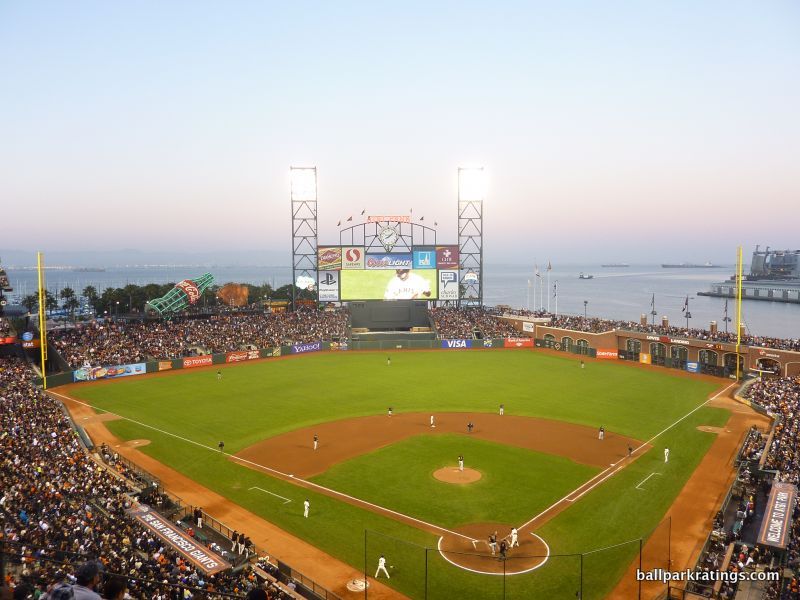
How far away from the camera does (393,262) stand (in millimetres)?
76625

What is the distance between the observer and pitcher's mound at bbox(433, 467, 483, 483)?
2862 centimetres

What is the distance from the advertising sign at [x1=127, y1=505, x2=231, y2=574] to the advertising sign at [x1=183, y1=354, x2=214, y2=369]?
3853cm

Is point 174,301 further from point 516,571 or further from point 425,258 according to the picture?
point 516,571

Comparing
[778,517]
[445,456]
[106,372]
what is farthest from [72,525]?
[106,372]

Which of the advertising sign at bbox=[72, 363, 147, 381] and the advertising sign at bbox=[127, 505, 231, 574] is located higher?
the advertising sign at bbox=[127, 505, 231, 574]

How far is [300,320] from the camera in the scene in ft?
254

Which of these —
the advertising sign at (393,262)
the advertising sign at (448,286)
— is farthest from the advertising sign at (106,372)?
the advertising sign at (448,286)

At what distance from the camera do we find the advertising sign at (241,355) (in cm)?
6312

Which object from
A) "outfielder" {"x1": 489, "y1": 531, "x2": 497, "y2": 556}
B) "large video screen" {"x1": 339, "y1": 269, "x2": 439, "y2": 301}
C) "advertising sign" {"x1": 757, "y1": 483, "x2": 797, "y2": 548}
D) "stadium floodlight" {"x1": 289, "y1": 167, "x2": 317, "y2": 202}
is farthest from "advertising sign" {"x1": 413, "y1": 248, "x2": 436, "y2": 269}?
"outfielder" {"x1": 489, "y1": 531, "x2": 497, "y2": 556}

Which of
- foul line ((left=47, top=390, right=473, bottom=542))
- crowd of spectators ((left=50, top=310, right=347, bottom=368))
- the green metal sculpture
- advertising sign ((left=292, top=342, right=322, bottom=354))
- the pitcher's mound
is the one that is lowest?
foul line ((left=47, top=390, right=473, bottom=542))

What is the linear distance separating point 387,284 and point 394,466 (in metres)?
46.8

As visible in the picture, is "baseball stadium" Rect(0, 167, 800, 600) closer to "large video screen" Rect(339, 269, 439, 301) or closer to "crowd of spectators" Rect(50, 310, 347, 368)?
"crowd of spectators" Rect(50, 310, 347, 368)

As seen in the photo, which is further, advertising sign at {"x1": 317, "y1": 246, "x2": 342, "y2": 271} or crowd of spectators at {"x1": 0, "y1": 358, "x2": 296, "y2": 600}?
advertising sign at {"x1": 317, "y1": 246, "x2": 342, "y2": 271}

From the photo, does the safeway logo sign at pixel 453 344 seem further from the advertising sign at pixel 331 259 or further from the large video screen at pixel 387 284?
the advertising sign at pixel 331 259
